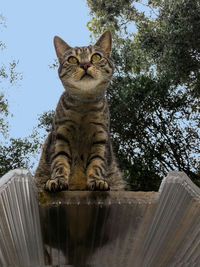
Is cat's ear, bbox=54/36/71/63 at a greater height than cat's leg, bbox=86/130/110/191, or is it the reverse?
cat's ear, bbox=54/36/71/63

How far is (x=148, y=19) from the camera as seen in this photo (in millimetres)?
9734

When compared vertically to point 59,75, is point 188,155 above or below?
above

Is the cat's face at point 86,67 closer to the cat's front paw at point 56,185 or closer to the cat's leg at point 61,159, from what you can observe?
the cat's leg at point 61,159

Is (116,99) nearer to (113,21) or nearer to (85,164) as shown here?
(113,21)

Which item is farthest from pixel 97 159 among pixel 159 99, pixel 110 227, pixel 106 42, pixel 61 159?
pixel 159 99

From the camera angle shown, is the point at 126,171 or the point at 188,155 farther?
the point at 188,155

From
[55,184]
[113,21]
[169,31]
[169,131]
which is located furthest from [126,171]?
[55,184]

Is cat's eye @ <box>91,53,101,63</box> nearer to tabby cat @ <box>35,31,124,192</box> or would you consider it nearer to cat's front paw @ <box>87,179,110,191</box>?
tabby cat @ <box>35,31,124,192</box>

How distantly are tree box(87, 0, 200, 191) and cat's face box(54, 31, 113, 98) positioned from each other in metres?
5.50

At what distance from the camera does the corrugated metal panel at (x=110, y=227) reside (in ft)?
5.00

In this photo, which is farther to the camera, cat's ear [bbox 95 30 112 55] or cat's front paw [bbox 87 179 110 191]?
cat's ear [bbox 95 30 112 55]

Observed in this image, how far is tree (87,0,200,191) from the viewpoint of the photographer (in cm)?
813

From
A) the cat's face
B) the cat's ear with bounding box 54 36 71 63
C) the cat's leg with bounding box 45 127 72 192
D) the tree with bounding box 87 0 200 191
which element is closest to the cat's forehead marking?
the cat's face

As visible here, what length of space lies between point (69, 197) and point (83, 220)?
0.13 meters
